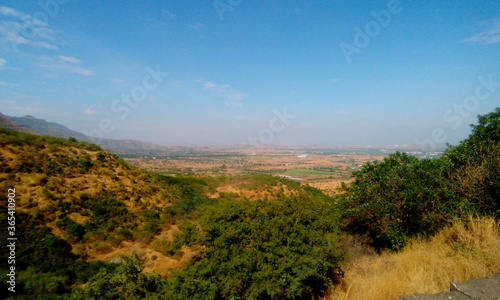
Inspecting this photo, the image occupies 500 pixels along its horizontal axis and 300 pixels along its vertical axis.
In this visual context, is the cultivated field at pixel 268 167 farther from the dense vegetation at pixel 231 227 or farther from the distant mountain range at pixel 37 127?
the distant mountain range at pixel 37 127

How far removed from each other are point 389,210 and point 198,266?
1000 centimetres

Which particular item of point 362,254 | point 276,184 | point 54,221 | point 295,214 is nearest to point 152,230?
point 54,221

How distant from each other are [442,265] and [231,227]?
7.35 m

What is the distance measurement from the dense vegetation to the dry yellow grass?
5.27ft

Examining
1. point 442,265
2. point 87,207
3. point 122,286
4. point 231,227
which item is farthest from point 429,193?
point 87,207

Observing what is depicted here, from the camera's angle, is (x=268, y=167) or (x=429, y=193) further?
(x=268, y=167)

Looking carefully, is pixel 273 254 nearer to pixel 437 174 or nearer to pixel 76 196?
pixel 437 174

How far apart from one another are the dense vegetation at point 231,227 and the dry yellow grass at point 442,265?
1606 millimetres

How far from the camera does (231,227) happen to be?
9164 millimetres

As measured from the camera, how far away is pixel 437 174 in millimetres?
10312

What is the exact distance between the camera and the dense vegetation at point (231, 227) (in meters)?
7.35

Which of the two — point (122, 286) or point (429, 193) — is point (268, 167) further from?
point (122, 286)

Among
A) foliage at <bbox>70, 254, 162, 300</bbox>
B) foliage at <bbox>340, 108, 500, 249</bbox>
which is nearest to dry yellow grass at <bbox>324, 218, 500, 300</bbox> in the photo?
foliage at <bbox>340, 108, 500, 249</bbox>

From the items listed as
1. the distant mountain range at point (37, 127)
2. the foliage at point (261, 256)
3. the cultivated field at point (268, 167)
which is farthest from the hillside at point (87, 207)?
the cultivated field at point (268, 167)
